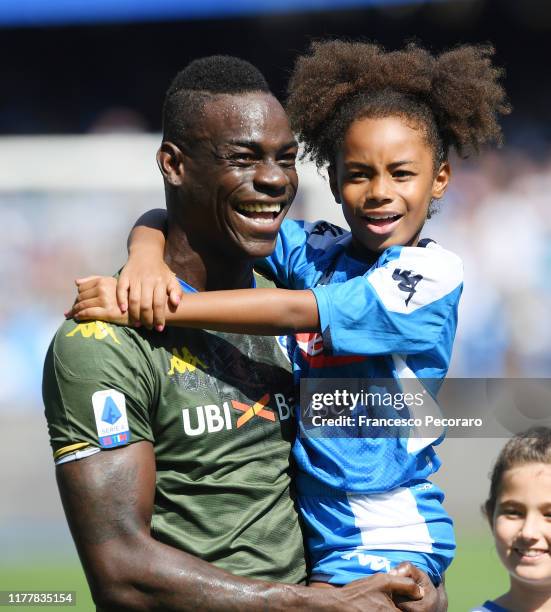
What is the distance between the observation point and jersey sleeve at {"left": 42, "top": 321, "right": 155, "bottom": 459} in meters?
2.66


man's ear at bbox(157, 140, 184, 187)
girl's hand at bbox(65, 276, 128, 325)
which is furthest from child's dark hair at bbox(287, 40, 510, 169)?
girl's hand at bbox(65, 276, 128, 325)

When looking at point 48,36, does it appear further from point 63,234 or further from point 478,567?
point 478,567

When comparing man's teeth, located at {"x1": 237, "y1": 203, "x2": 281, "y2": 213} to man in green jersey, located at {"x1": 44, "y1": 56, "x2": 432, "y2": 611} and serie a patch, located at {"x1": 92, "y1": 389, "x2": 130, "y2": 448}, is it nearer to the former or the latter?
man in green jersey, located at {"x1": 44, "y1": 56, "x2": 432, "y2": 611}

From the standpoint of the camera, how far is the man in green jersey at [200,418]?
262cm

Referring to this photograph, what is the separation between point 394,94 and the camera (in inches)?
137

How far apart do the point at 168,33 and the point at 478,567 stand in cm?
750

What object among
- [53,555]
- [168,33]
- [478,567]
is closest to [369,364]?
[478,567]

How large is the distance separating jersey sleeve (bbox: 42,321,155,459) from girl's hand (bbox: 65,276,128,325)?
0.08 ft

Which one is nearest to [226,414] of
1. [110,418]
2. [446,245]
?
[110,418]

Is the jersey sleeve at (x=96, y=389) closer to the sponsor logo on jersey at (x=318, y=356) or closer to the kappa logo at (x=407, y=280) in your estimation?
the sponsor logo on jersey at (x=318, y=356)

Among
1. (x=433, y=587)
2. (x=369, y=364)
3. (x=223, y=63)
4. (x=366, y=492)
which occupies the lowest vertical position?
(x=433, y=587)

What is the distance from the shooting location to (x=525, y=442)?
3039 millimetres

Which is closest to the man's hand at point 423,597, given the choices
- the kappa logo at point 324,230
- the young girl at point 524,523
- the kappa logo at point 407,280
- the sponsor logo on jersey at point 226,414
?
the young girl at point 524,523

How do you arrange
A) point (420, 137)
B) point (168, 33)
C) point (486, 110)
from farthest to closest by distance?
point (168, 33) < point (486, 110) < point (420, 137)
